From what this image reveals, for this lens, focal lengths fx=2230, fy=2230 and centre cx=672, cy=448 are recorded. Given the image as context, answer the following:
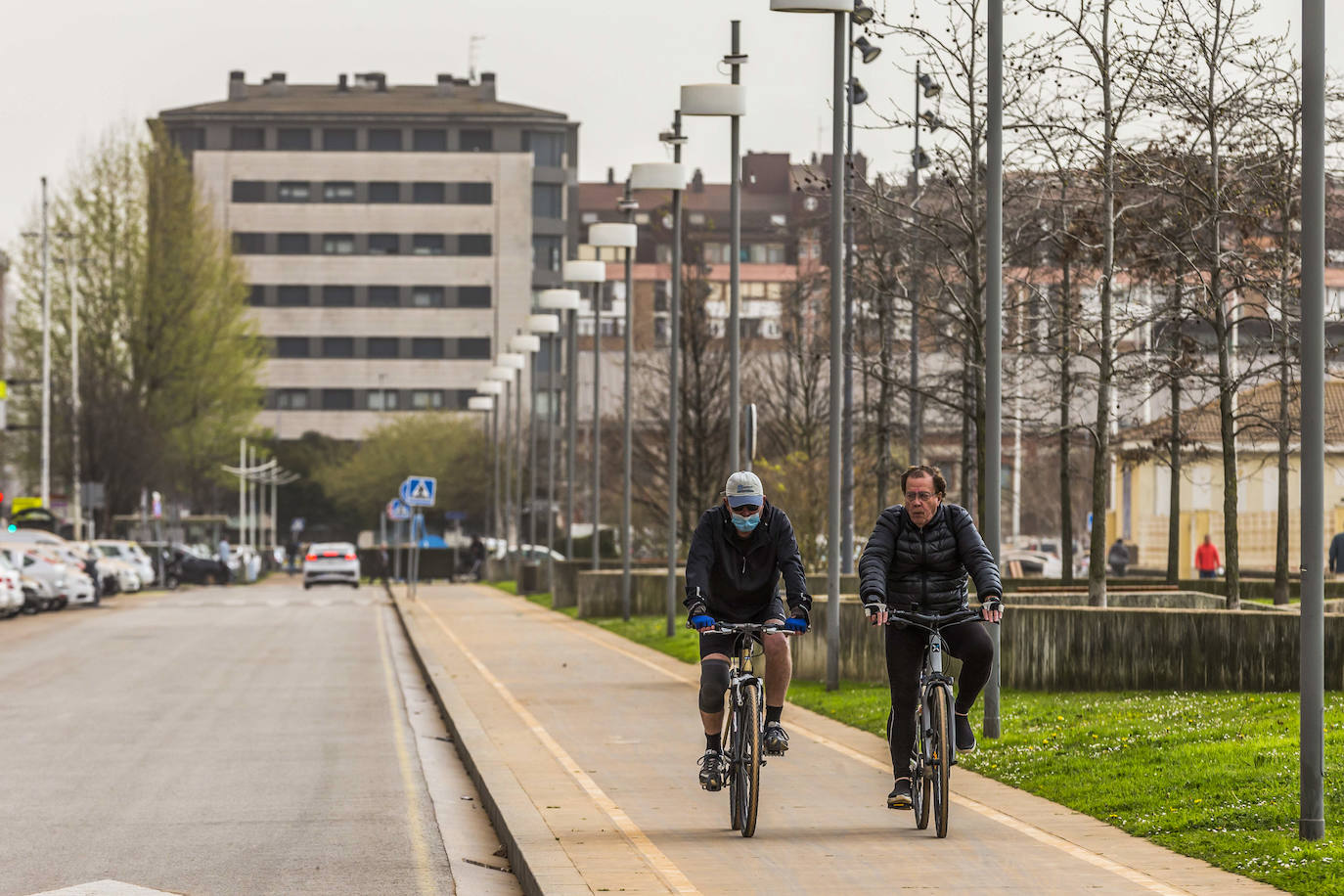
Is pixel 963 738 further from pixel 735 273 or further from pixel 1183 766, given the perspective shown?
pixel 735 273

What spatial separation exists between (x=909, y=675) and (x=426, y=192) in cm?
12969

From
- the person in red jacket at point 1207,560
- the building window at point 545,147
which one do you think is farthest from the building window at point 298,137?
the person in red jacket at point 1207,560

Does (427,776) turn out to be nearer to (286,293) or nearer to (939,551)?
(939,551)

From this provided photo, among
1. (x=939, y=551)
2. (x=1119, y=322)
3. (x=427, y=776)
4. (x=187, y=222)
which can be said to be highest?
(x=187, y=222)

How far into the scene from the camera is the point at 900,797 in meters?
10.9

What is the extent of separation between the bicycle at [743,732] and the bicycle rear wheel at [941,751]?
807mm

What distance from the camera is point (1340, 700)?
15.0 metres

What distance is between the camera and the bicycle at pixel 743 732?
408 inches

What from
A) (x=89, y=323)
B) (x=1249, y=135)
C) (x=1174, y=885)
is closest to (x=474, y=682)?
(x=1249, y=135)

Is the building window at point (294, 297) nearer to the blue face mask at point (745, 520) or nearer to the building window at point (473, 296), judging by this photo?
the building window at point (473, 296)

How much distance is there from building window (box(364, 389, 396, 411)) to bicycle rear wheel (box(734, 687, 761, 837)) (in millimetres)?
128562

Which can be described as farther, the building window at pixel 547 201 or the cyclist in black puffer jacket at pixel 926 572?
the building window at pixel 547 201

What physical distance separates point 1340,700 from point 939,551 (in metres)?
5.63

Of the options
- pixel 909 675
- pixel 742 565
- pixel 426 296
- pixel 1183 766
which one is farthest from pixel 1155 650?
pixel 426 296
